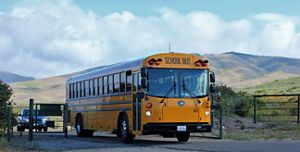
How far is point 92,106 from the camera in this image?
1179 inches

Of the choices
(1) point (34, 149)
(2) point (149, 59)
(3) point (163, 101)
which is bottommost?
(1) point (34, 149)

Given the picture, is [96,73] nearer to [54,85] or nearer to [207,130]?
[207,130]

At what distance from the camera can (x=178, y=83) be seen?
2372 centimetres

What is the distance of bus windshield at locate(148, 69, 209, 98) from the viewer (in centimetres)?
2347

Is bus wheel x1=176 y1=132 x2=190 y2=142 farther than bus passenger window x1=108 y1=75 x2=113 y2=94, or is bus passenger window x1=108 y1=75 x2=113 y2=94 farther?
bus passenger window x1=108 y1=75 x2=113 y2=94

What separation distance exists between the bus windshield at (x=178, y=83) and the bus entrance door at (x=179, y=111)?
21 cm

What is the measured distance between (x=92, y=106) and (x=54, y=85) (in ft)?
468

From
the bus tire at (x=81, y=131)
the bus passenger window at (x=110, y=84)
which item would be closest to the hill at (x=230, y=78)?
the bus tire at (x=81, y=131)

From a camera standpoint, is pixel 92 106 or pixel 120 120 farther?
pixel 92 106

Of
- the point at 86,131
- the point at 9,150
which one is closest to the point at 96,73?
the point at 86,131

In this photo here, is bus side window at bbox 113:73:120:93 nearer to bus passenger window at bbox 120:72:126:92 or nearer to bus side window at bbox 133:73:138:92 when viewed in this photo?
bus passenger window at bbox 120:72:126:92

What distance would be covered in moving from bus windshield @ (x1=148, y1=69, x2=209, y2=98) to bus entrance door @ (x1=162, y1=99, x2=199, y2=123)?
0.69ft

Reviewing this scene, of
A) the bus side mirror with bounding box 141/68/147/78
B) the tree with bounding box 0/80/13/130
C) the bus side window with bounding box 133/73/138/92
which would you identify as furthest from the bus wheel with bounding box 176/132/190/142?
the tree with bounding box 0/80/13/130

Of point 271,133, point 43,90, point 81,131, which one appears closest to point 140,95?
point 271,133
